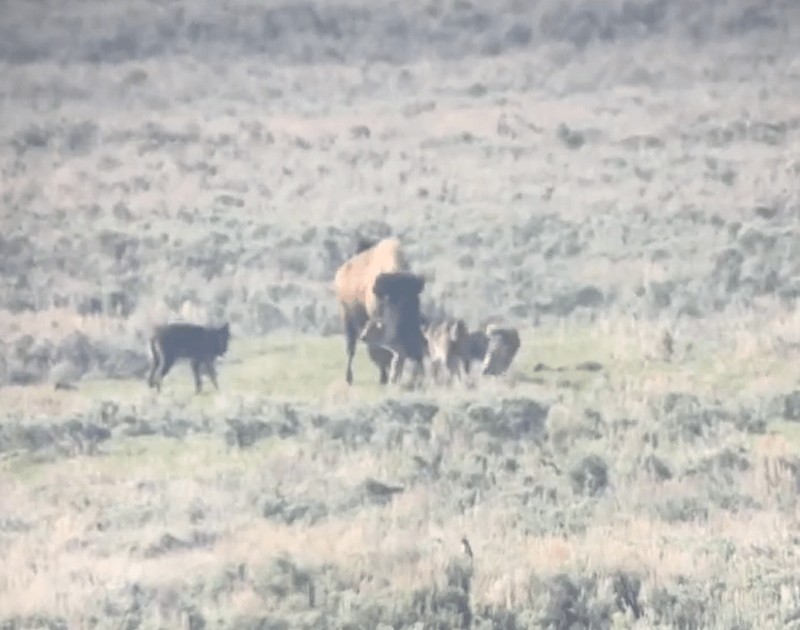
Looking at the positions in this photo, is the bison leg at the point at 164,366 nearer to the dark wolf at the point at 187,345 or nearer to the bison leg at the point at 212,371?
the dark wolf at the point at 187,345

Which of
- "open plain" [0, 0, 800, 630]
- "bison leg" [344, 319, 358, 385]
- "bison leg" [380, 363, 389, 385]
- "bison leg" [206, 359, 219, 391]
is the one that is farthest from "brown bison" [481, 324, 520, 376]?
"bison leg" [206, 359, 219, 391]

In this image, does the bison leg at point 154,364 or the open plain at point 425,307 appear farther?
the bison leg at point 154,364

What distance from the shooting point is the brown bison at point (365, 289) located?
34.4ft

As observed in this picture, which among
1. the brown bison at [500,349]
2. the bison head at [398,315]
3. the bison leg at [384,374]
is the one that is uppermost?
the bison head at [398,315]

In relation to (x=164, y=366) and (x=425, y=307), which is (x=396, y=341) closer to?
(x=164, y=366)

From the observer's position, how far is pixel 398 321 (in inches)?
408

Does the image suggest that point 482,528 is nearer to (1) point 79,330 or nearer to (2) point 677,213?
(1) point 79,330

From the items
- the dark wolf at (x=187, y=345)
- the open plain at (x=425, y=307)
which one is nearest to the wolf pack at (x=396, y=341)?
the dark wolf at (x=187, y=345)

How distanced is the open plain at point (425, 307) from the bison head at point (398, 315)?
1.03 ft

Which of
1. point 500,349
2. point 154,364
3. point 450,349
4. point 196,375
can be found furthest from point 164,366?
point 500,349

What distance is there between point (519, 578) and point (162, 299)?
18.9 ft

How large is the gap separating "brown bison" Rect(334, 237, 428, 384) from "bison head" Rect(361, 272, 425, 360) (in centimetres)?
3

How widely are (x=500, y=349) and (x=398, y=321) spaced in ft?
1.90

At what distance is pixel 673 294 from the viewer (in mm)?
11484
